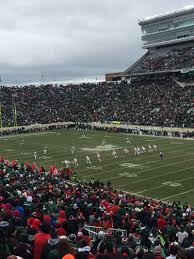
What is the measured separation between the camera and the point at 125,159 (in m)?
31.1

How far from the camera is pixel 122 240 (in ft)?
27.7

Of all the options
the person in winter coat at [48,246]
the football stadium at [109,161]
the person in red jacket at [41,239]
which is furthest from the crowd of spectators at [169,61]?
the person in winter coat at [48,246]

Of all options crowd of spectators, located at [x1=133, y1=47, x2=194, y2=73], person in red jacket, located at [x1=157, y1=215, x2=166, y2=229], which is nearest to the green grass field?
person in red jacket, located at [x1=157, y1=215, x2=166, y2=229]

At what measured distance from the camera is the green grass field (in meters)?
22.6

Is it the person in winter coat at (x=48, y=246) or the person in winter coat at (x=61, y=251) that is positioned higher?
the person in winter coat at (x=61, y=251)

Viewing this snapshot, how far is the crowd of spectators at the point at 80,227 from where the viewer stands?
6414mm

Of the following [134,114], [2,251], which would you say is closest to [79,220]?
[2,251]

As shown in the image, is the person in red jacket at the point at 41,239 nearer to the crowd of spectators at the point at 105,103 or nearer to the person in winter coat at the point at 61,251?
the person in winter coat at the point at 61,251

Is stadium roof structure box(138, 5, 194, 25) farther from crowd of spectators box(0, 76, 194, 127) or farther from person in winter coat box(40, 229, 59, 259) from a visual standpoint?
person in winter coat box(40, 229, 59, 259)

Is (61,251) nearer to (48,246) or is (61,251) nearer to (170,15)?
(48,246)

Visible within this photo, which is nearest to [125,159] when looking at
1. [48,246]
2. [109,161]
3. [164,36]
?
[109,161]

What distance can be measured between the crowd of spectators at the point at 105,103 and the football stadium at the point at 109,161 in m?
0.15

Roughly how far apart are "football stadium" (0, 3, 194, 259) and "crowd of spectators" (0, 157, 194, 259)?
24 millimetres

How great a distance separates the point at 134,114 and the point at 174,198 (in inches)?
1419
